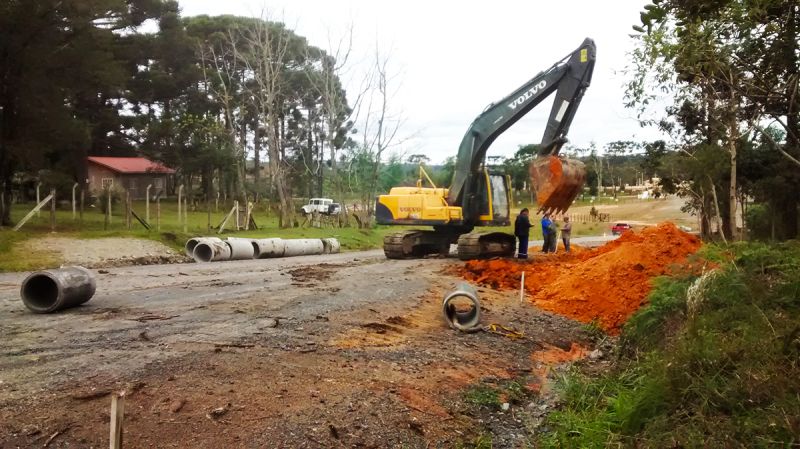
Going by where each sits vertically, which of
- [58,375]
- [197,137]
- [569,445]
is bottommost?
[569,445]

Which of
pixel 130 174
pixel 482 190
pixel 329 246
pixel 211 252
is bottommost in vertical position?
pixel 329 246

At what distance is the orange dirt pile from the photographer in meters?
11.8

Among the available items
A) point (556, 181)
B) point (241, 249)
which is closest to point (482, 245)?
point (556, 181)

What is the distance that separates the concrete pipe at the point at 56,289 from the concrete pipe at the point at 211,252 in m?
9.67

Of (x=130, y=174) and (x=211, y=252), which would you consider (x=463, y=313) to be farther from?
(x=130, y=174)

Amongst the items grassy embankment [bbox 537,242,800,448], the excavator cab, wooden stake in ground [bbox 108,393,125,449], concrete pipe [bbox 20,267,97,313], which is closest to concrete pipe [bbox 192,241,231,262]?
the excavator cab

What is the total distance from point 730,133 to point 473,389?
1561cm

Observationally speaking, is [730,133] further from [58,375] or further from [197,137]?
[197,137]

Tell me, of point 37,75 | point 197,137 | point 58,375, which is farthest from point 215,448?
point 197,137

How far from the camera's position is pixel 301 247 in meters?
23.7

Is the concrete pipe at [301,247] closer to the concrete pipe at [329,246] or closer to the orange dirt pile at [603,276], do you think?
the concrete pipe at [329,246]

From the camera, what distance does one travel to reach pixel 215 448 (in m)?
4.96

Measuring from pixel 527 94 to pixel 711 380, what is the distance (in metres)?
13.0

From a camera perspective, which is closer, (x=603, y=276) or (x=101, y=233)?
(x=603, y=276)
